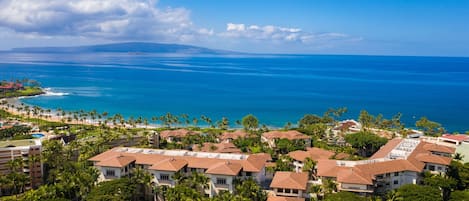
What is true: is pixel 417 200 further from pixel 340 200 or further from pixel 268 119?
pixel 268 119

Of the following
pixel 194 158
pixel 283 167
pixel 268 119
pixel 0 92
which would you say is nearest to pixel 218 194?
pixel 194 158

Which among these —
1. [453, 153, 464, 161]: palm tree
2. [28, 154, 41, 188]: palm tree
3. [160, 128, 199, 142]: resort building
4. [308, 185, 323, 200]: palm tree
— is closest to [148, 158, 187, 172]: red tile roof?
[308, 185, 323, 200]: palm tree

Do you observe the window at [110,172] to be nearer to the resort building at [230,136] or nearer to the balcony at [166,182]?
the balcony at [166,182]

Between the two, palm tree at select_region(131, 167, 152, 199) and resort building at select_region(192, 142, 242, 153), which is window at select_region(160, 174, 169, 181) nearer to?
palm tree at select_region(131, 167, 152, 199)

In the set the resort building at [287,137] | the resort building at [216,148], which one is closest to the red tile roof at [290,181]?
the resort building at [216,148]

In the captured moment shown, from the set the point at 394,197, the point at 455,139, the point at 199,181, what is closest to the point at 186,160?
the point at 199,181
